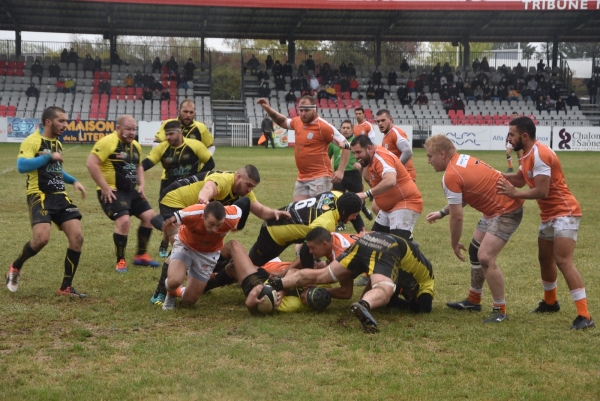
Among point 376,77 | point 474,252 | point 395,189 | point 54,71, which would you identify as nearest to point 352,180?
point 395,189

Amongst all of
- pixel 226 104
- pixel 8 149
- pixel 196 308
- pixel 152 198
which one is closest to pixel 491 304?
pixel 196 308

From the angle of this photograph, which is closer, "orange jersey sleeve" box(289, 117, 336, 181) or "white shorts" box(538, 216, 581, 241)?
"white shorts" box(538, 216, 581, 241)

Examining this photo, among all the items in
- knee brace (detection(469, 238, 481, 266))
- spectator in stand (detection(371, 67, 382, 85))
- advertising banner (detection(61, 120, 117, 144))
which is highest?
spectator in stand (detection(371, 67, 382, 85))

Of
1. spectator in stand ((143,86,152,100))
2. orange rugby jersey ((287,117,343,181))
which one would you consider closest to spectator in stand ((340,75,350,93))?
spectator in stand ((143,86,152,100))

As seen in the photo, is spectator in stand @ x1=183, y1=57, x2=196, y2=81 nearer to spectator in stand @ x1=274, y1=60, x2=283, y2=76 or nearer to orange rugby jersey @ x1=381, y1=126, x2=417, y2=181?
spectator in stand @ x1=274, y1=60, x2=283, y2=76

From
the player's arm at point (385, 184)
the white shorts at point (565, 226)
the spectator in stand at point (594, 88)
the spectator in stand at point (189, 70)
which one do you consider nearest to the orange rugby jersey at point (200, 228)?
the player's arm at point (385, 184)

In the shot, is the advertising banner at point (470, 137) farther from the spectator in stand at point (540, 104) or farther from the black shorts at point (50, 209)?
the black shorts at point (50, 209)

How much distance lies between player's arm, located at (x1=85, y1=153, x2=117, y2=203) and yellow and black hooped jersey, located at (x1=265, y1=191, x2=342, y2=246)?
6.42ft

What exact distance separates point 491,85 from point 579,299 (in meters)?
40.6

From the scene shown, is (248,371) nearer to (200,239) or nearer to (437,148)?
(200,239)

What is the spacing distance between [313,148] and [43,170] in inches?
155

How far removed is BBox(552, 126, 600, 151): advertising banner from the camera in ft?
115

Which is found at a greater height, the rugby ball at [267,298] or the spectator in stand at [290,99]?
the spectator in stand at [290,99]

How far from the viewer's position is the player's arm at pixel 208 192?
6.90 metres
